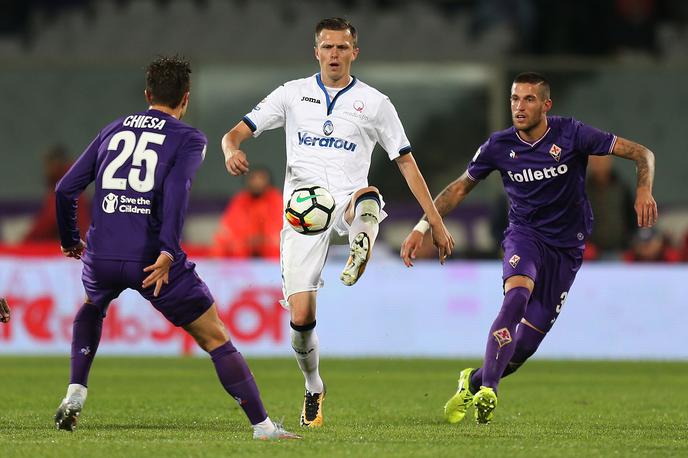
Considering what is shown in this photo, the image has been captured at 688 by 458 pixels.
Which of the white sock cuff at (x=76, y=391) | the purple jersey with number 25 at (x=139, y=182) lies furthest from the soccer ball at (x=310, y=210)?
the white sock cuff at (x=76, y=391)

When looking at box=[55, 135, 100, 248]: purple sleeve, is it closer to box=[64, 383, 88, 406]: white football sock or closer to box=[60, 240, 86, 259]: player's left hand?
box=[60, 240, 86, 259]: player's left hand

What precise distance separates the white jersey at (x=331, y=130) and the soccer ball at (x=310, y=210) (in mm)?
104

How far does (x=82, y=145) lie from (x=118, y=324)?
659cm

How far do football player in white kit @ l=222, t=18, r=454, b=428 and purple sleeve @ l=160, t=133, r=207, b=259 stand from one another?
1.08 metres

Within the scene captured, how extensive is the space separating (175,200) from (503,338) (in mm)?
2231

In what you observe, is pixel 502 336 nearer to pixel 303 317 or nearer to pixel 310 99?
pixel 303 317

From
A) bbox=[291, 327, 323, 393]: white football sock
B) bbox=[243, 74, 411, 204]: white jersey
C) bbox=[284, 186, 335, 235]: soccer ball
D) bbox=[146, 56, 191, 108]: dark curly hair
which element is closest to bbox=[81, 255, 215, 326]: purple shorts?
bbox=[146, 56, 191, 108]: dark curly hair

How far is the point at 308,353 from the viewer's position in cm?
755

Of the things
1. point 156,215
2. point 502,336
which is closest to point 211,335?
point 156,215

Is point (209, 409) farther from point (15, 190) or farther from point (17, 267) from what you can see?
point (15, 190)

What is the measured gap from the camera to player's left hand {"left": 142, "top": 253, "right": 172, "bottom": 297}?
6148mm

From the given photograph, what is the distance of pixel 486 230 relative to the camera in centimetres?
1847

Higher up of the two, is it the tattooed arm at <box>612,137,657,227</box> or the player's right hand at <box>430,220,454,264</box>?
the tattooed arm at <box>612,137,657,227</box>

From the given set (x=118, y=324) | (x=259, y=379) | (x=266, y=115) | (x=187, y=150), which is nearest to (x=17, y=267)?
(x=118, y=324)
